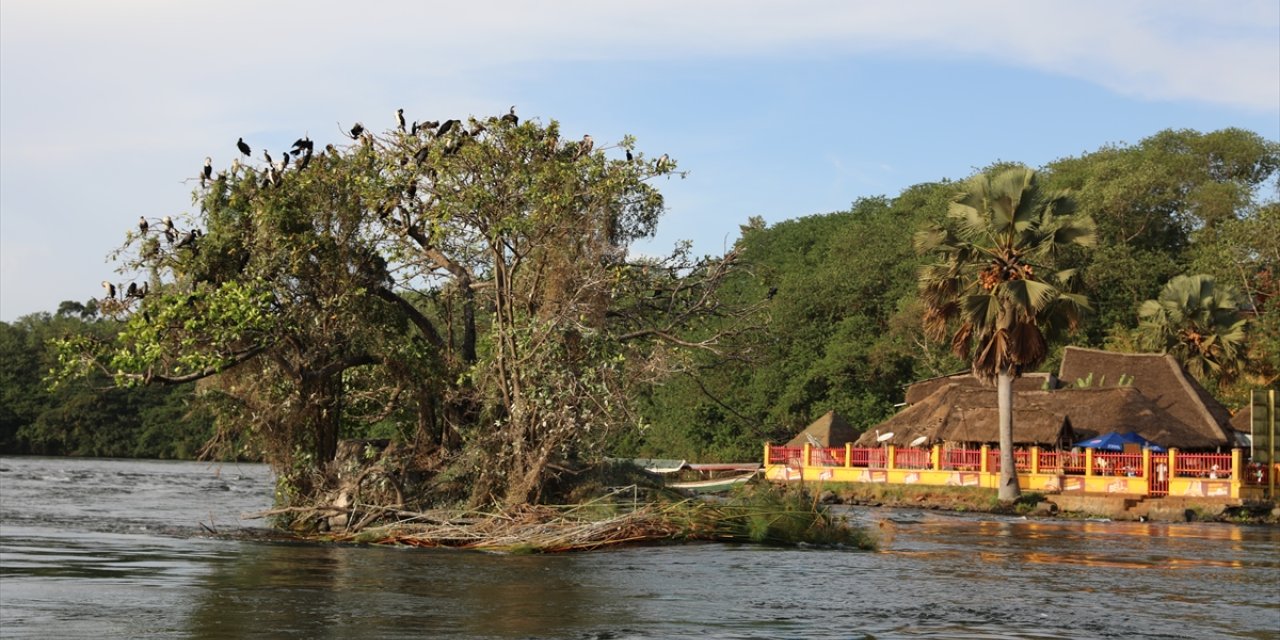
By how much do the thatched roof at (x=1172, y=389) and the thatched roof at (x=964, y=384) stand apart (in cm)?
201

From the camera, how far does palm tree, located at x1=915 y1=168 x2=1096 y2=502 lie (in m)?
37.6

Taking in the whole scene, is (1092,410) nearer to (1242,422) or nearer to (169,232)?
(1242,422)

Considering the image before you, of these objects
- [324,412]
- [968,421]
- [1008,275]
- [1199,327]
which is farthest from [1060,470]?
[324,412]

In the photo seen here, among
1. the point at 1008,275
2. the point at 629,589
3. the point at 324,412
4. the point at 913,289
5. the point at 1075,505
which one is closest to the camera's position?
the point at 629,589

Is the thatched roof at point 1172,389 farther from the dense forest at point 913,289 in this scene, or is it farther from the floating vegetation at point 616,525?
the floating vegetation at point 616,525

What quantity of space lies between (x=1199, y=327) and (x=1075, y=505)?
41.9ft

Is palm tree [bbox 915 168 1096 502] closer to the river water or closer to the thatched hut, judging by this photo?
the thatched hut

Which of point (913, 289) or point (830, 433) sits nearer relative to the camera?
point (830, 433)

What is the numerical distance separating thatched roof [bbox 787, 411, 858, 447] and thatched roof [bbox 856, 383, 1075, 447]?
98.3 inches

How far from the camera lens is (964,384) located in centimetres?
4719

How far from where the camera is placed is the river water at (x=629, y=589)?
1372 centimetres

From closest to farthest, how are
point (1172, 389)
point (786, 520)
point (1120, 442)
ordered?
point (786, 520) → point (1120, 442) → point (1172, 389)

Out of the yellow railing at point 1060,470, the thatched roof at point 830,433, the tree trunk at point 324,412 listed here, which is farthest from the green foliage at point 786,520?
the thatched roof at point 830,433

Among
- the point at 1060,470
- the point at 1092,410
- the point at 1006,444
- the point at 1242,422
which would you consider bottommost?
the point at 1060,470
